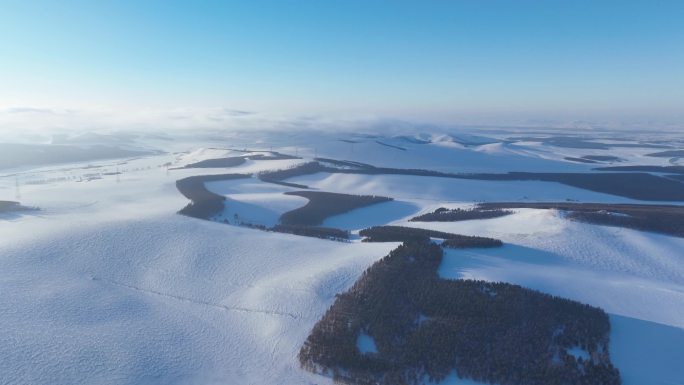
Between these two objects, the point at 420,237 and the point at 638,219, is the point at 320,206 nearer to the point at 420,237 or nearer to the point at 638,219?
the point at 420,237

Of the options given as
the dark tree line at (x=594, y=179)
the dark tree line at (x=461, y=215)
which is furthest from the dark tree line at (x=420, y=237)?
the dark tree line at (x=594, y=179)

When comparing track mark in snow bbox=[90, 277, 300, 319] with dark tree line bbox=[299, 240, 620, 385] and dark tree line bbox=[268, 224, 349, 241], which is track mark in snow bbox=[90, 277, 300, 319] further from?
dark tree line bbox=[268, 224, 349, 241]

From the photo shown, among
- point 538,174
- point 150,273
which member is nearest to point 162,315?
point 150,273

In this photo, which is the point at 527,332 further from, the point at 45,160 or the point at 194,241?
the point at 45,160

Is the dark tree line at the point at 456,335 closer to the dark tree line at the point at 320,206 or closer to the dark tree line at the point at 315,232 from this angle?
the dark tree line at the point at 315,232

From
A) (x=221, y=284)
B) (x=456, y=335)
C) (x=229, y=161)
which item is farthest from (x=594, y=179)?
(x=221, y=284)

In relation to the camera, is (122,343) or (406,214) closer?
(122,343)
